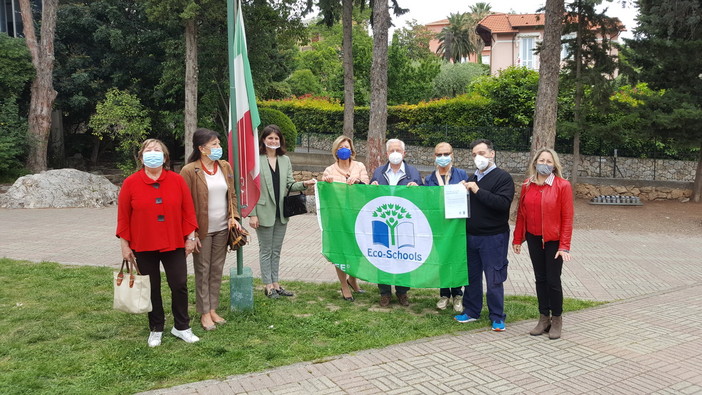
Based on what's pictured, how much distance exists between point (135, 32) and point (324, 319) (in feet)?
68.3

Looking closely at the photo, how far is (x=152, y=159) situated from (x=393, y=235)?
9.29 ft

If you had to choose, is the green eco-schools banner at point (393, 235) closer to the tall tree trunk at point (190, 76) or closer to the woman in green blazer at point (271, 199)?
the woman in green blazer at point (271, 199)

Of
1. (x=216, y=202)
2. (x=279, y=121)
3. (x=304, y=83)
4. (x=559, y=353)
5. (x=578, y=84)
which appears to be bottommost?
(x=559, y=353)

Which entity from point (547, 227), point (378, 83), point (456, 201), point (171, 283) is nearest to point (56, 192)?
point (378, 83)

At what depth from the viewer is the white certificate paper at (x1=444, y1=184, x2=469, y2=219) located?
20.0ft

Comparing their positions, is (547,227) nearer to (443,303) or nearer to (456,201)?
(456,201)

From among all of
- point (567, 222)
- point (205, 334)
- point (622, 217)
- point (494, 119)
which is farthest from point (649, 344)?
point (494, 119)

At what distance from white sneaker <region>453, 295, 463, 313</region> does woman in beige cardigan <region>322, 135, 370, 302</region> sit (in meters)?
1.27

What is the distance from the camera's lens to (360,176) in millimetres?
6949

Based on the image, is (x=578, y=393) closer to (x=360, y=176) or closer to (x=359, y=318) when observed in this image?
(x=359, y=318)

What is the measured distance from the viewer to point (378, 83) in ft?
56.1

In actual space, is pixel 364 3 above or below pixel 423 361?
above

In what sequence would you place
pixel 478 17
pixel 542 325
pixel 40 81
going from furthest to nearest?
pixel 478 17 → pixel 40 81 → pixel 542 325

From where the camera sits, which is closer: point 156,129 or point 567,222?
point 567,222
